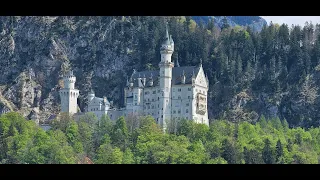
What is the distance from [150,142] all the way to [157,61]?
28.2 m

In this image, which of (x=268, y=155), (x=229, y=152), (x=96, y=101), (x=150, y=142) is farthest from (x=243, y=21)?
(x=229, y=152)

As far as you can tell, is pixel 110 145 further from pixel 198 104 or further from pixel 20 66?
pixel 20 66

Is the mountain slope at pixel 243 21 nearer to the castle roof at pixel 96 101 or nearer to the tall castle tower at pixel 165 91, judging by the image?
the castle roof at pixel 96 101

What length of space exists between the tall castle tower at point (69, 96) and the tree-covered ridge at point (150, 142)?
18.4ft

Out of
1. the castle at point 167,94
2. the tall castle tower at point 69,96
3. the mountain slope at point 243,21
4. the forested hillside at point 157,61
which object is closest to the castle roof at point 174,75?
the castle at point 167,94

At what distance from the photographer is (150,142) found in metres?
85.4

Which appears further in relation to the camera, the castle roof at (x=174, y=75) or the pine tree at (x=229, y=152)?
the castle roof at (x=174, y=75)

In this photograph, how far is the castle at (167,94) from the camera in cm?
9544

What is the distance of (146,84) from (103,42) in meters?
22.1

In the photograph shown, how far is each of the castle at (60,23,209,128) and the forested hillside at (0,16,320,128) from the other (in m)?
7.89
